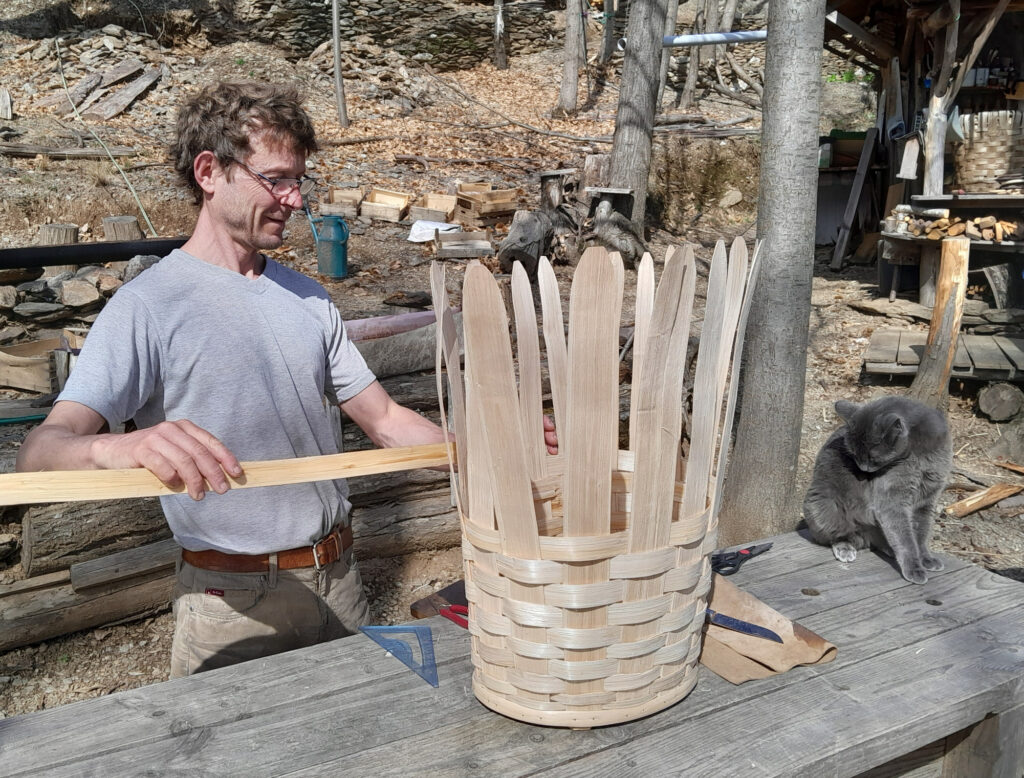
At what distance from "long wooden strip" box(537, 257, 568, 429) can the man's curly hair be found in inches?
42.8

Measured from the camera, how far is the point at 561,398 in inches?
60.2

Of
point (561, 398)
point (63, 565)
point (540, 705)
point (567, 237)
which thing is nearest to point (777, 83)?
point (561, 398)

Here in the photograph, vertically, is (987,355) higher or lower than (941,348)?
lower

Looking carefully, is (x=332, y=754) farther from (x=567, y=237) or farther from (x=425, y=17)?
(x=425, y=17)

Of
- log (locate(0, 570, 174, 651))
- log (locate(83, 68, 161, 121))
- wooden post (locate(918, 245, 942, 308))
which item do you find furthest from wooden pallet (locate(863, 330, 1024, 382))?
log (locate(83, 68, 161, 121))

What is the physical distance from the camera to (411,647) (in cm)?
179

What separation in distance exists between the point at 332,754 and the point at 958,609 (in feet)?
4.88

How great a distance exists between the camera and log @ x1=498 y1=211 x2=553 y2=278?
8.65 metres

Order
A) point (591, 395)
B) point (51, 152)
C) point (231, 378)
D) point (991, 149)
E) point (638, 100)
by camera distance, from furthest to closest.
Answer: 1. point (51, 152)
2. point (638, 100)
3. point (991, 149)
4. point (231, 378)
5. point (591, 395)

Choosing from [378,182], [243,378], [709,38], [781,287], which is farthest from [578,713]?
[378,182]

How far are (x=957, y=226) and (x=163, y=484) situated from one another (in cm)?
863

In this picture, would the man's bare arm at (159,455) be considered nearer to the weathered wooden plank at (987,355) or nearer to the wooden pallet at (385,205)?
the weathered wooden plank at (987,355)

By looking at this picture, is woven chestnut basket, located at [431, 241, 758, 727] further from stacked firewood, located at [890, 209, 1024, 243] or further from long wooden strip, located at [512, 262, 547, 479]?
stacked firewood, located at [890, 209, 1024, 243]

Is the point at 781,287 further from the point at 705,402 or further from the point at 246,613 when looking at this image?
the point at 246,613
